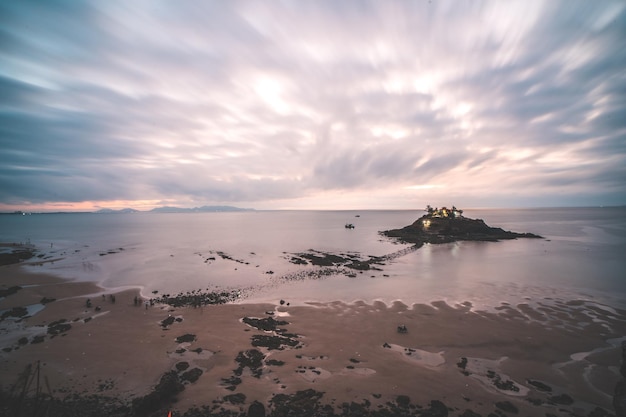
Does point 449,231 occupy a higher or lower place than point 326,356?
higher

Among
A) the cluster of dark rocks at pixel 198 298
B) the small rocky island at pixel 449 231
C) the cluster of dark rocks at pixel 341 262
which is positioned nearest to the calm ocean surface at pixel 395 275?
the cluster of dark rocks at pixel 198 298

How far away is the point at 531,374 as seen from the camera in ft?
52.5

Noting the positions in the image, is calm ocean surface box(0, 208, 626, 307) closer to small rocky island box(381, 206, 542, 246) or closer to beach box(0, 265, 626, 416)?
beach box(0, 265, 626, 416)

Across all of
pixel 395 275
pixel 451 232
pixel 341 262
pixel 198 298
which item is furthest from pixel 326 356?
pixel 451 232

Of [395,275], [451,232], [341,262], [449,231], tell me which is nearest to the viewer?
[395,275]

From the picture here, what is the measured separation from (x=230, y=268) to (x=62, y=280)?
70.8ft

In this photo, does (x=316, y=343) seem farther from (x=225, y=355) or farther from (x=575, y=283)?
(x=575, y=283)

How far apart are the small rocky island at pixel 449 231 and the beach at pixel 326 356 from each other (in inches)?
2357

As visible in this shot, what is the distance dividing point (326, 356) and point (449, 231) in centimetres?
8423

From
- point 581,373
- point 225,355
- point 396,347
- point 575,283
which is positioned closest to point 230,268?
point 225,355

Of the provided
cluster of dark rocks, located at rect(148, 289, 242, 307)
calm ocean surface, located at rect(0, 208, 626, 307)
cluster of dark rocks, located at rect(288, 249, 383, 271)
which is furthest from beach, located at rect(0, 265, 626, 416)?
cluster of dark rocks, located at rect(288, 249, 383, 271)

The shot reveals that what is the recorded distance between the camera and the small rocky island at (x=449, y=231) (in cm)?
8456

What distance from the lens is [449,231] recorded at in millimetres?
90000

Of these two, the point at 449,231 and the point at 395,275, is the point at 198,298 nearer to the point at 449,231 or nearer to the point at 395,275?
the point at 395,275
